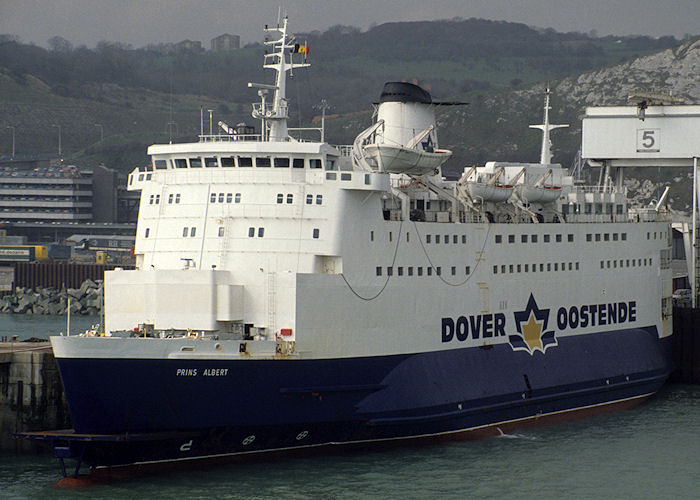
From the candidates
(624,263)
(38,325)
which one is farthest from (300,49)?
(38,325)

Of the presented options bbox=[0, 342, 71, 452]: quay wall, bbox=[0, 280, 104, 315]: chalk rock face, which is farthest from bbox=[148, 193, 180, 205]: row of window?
bbox=[0, 280, 104, 315]: chalk rock face

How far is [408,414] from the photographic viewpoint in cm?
2422

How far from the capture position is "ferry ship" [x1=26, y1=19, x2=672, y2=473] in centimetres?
2150

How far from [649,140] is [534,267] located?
1053 centimetres

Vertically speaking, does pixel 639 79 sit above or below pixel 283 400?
above

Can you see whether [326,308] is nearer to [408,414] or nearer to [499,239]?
[408,414]

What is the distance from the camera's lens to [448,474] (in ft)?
74.5

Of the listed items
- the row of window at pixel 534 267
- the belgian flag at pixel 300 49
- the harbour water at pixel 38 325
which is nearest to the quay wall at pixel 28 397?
the belgian flag at pixel 300 49

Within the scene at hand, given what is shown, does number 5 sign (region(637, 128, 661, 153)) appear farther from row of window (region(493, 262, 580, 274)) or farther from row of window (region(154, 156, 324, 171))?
row of window (region(154, 156, 324, 171))

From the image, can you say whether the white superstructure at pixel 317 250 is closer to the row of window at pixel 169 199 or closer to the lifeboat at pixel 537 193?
the row of window at pixel 169 199

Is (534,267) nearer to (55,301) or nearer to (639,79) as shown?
(55,301)

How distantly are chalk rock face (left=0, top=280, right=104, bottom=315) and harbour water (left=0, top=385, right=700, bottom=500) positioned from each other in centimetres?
3555

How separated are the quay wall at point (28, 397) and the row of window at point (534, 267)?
10.9m

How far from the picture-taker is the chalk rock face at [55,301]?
59406 millimetres
